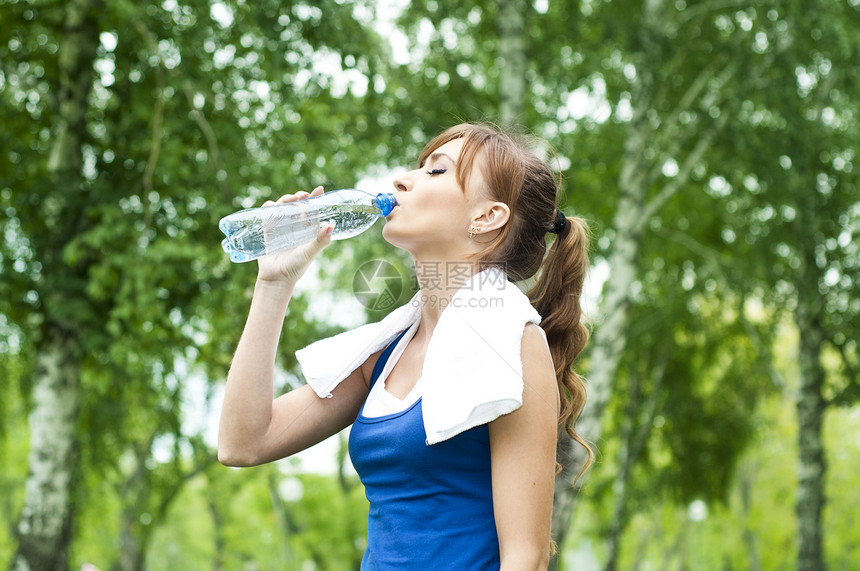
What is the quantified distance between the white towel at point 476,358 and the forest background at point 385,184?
2.11 ft

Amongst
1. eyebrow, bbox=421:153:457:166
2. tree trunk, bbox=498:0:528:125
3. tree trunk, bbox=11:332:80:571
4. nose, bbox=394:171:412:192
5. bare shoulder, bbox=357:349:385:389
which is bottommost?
tree trunk, bbox=11:332:80:571

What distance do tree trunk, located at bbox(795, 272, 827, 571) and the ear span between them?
29.8 ft

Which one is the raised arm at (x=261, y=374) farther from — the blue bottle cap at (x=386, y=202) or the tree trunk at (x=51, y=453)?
the tree trunk at (x=51, y=453)

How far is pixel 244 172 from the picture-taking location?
601 centimetres

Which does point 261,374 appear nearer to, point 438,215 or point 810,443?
point 438,215

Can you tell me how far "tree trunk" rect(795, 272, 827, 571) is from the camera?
10.2m

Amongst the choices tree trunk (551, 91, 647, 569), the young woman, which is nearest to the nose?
the young woman

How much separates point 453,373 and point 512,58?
6.14m

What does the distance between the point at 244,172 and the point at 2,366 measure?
A: 16.3 ft

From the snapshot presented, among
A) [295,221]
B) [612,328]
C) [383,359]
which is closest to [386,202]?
→ [295,221]

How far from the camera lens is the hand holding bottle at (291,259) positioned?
193 centimetres

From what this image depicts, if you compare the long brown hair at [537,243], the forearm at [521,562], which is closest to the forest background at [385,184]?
the long brown hair at [537,243]

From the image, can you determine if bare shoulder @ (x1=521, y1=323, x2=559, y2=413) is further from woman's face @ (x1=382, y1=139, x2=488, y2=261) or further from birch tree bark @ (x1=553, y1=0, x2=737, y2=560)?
birch tree bark @ (x1=553, y1=0, x2=737, y2=560)

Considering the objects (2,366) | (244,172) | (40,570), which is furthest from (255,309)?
(2,366)
